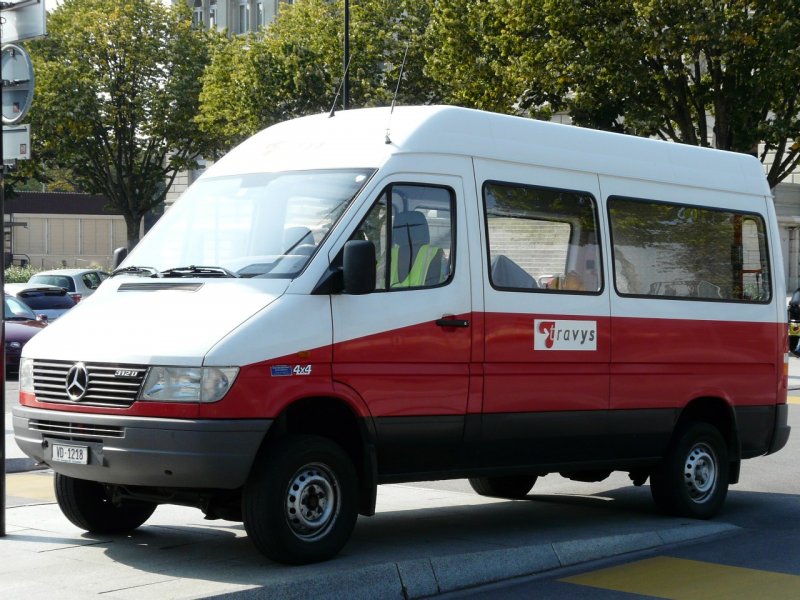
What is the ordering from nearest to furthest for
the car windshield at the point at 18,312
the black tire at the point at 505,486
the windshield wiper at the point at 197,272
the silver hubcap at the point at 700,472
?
the windshield wiper at the point at 197,272 < the silver hubcap at the point at 700,472 < the black tire at the point at 505,486 < the car windshield at the point at 18,312

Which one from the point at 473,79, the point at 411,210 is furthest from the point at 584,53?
the point at 411,210

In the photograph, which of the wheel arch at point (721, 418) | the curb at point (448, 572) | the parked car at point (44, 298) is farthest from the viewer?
the parked car at point (44, 298)

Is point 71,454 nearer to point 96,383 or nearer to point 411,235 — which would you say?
point 96,383

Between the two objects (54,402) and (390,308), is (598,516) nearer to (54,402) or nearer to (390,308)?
(390,308)

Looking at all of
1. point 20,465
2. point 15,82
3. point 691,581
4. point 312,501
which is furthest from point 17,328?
point 691,581

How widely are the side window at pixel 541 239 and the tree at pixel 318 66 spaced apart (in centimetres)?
3168

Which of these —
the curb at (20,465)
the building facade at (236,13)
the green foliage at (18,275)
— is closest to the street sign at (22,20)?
the curb at (20,465)

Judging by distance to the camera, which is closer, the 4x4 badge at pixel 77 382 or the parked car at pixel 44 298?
the 4x4 badge at pixel 77 382

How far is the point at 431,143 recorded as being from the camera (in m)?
8.21

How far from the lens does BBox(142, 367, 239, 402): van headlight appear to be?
7.00 metres

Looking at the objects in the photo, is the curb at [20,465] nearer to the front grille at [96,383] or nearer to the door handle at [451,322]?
the front grille at [96,383]

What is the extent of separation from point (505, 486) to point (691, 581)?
312cm

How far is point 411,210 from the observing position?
26.4 ft

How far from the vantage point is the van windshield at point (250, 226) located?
7648 millimetres
